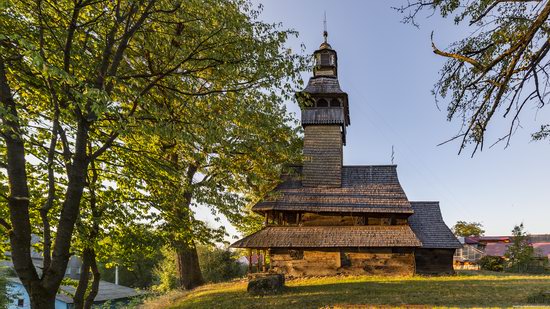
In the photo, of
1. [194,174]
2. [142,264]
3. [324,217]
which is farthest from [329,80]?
[142,264]

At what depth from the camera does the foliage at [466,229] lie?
5441cm

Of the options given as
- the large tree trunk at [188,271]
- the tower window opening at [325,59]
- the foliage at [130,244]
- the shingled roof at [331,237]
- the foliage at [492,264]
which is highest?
the tower window opening at [325,59]

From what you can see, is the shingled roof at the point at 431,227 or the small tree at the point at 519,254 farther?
the small tree at the point at 519,254

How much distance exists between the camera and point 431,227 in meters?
23.3

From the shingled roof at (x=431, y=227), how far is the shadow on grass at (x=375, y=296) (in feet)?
20.6

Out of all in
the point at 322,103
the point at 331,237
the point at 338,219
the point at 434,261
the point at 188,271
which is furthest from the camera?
the point at 322,103

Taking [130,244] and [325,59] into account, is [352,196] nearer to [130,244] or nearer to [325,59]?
[325,59]

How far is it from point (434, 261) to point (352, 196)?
6.54 m

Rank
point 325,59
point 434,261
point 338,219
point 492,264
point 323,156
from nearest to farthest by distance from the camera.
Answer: point 338,219 → point 434,261 → point 323,156 → point 325,59 → point 492,264

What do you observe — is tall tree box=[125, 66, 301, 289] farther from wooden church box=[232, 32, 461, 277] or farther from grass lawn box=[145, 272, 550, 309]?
wooden church box=[232, 32, 461, 277]

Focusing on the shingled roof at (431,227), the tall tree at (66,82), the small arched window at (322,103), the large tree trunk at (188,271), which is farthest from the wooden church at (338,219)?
the tall tree at (66,82)

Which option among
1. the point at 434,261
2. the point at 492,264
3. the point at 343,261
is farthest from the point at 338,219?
the point at 492,264

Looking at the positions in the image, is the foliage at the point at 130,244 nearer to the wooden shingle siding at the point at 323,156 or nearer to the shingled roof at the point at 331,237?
the shingled roof at the point at 331,237

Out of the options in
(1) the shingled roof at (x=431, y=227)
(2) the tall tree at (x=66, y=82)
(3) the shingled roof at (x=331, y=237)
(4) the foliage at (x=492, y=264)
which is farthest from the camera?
(4) the foliage at (x=492, y=264)
